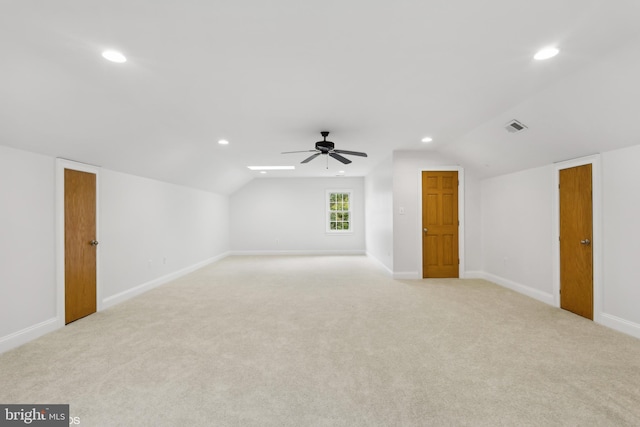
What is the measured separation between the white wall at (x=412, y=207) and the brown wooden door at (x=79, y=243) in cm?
502

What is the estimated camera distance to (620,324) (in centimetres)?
318

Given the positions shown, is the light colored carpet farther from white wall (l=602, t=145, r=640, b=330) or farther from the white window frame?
the white window frame

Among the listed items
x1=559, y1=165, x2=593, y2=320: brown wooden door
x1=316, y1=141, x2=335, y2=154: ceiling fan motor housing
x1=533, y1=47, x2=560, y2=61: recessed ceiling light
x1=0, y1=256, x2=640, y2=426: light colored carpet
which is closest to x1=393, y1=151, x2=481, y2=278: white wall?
x1=0, y1=256, x2=640, y2=426: light colored carpet

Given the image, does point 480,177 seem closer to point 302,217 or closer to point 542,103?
point 542,103

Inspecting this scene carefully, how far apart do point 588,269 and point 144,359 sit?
16.9 feet

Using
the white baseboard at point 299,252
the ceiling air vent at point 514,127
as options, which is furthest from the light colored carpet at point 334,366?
the white baseboard at point 299,252

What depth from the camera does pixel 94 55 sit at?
2.18 m

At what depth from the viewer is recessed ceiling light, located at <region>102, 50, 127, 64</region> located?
2141mm

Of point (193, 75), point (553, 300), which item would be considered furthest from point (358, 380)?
point (553, 300)

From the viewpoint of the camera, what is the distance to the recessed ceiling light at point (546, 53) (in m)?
2.20

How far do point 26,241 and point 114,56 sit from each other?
2.40 meters

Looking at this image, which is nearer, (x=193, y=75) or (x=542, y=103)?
(x=193, y=75)

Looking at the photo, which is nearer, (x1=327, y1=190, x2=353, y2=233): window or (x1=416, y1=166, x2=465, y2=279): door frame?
(x1=416, y1=166, x2=465, y2=279): door frame

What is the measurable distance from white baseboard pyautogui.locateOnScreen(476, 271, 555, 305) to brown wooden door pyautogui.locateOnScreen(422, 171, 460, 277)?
48 centimetres
